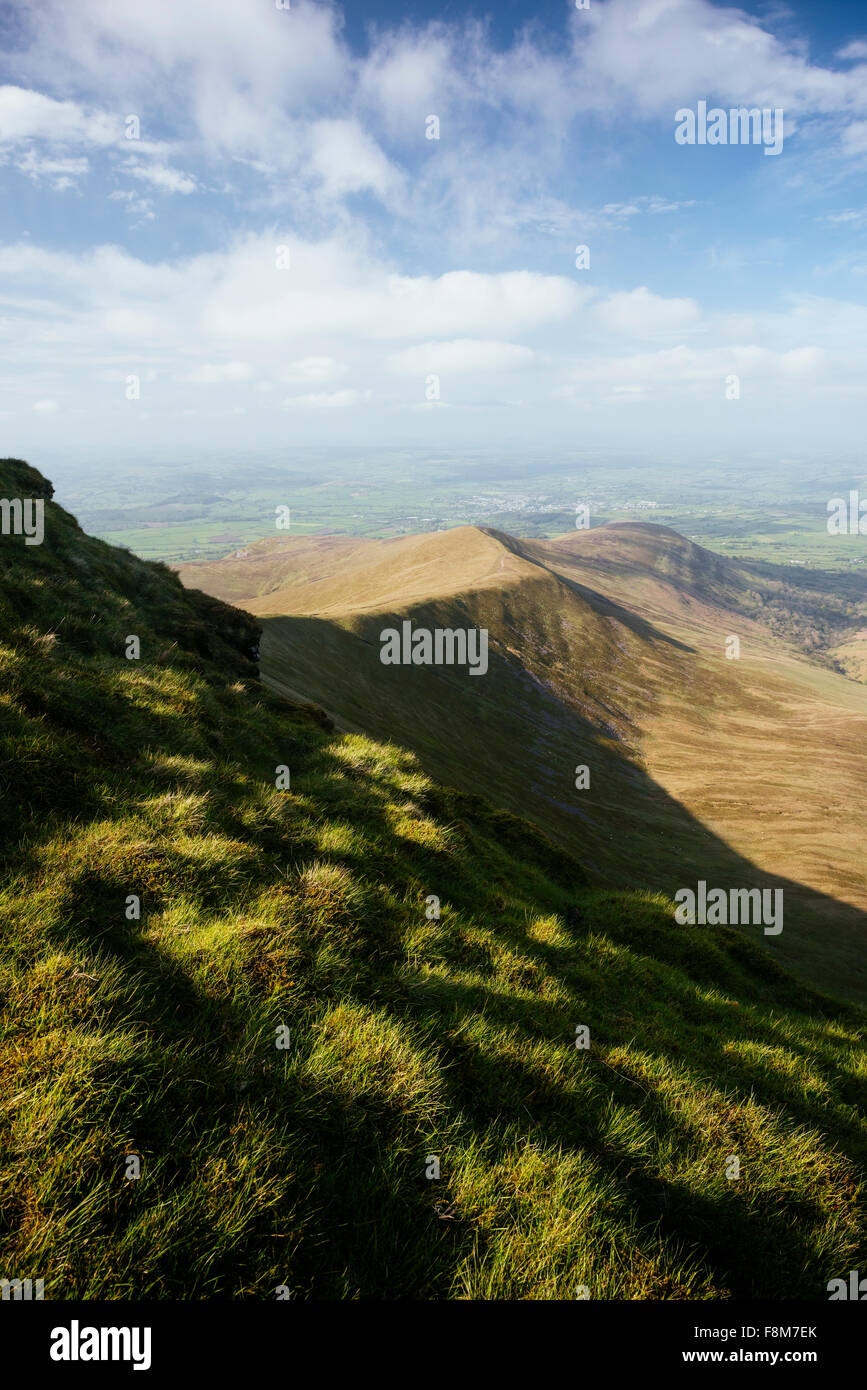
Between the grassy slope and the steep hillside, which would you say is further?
the steep hillside

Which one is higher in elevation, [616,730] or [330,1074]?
[330,1074]

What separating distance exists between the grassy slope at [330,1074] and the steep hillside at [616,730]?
31775mm

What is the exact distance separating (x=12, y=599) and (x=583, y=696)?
9922 centimetres

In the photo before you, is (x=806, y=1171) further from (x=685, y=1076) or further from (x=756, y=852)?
(x=756, y=852)

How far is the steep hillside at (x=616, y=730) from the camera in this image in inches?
2151

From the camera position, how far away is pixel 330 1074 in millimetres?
4508

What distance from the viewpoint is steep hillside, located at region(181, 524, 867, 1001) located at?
54625 mm

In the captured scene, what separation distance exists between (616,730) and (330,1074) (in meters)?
99.9

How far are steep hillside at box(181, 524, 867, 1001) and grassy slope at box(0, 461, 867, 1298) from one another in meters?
31.8

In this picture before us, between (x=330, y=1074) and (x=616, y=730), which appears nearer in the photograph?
(x=330, y=1074)

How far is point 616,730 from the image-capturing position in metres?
98.8
